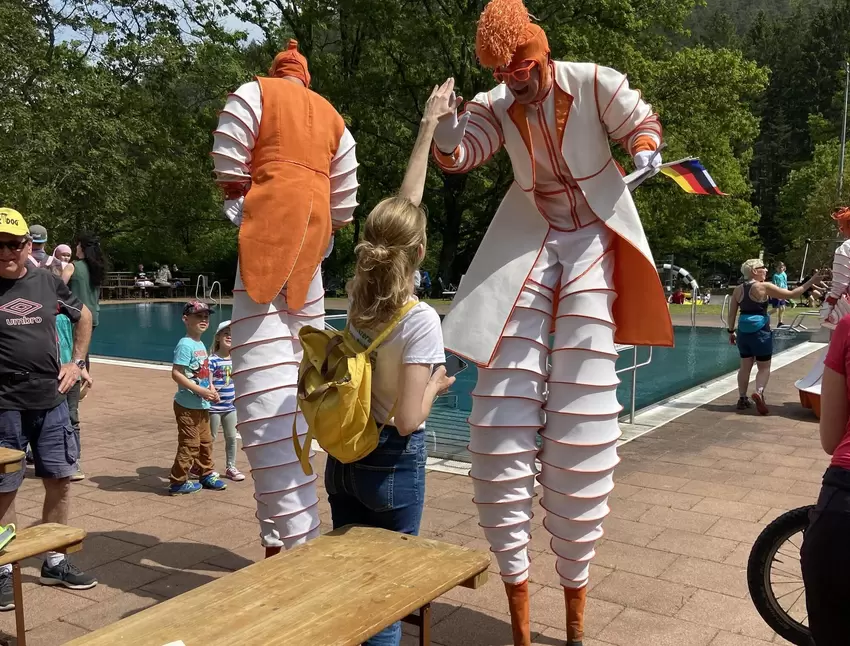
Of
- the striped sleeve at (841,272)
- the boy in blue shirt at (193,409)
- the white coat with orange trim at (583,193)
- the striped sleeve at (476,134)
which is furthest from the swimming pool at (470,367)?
Answer: the striped sleeve at (841,272)

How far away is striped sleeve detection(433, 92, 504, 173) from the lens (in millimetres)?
2988

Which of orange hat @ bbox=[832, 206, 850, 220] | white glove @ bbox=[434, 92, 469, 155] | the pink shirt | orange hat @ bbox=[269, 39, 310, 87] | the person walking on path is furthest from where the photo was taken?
the person walking on path

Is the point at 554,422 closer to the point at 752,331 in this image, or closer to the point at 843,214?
the point at 843,214

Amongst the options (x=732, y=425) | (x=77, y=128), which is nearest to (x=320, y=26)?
(x=77, y=128)

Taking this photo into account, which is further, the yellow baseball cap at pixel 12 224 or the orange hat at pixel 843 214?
the orange hat at pixel 843 214

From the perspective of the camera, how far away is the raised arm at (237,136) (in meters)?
2.93

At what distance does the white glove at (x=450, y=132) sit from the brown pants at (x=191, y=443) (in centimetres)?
279

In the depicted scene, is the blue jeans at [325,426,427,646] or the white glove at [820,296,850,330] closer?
the blue jeans at [325,426,427,646]

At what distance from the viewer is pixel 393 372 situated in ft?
7.48

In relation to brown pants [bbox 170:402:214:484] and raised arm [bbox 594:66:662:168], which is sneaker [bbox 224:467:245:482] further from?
raised arm [bbox 594:66:662:168]

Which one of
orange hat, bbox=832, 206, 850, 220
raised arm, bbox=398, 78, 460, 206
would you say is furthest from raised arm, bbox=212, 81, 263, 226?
orange hat, bbox=832, 206, 850, 220

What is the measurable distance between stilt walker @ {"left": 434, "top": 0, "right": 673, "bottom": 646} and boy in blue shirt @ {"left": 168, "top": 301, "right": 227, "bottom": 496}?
252cm

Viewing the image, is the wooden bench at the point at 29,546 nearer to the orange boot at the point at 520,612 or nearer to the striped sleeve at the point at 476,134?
the orange boot at the point at 520,612

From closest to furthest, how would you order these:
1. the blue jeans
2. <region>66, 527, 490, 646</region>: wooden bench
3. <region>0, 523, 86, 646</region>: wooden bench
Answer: <region>66, 527, 490, 646</region>: wooden bench → the blue jeans → <region>0, 523, 86, 646</region>: wooden bench
